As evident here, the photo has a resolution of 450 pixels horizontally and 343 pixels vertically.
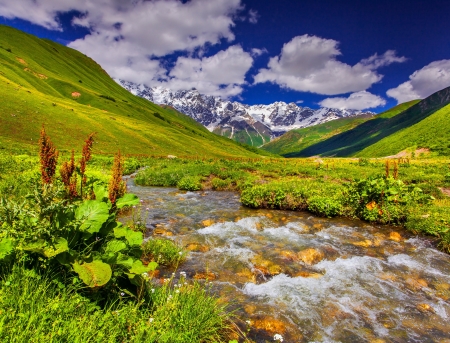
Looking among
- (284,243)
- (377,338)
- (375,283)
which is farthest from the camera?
(284,243)

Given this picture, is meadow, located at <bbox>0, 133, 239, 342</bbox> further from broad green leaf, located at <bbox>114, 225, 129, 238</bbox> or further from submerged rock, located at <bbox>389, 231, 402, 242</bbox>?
submerged rock, located at <bbox>389, 231, 402, 242</bbox>

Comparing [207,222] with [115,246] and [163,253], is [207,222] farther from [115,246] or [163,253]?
[115,246]

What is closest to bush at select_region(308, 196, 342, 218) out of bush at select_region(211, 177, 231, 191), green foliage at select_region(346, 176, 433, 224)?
green foliage at select_region(346, 176, 433, 224)

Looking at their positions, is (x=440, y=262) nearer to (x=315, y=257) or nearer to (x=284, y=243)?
(x=315, y=257)

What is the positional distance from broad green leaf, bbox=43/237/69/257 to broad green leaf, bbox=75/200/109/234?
0.48 meters

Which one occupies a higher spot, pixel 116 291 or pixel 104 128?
pixel 104 128

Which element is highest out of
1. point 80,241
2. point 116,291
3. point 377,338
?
point 80,241

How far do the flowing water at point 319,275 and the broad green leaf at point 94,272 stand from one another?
2.29m

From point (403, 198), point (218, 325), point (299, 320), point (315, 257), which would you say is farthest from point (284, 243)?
point (403, 198)

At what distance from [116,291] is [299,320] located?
14.5 ft

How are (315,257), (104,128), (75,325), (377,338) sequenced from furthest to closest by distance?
(104,128) → (315,257) → (377,338) → (75,325)

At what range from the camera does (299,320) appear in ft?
21.1

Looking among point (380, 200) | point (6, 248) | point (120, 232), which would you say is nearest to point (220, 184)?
point (380, 200)

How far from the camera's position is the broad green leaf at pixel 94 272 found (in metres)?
4.11
